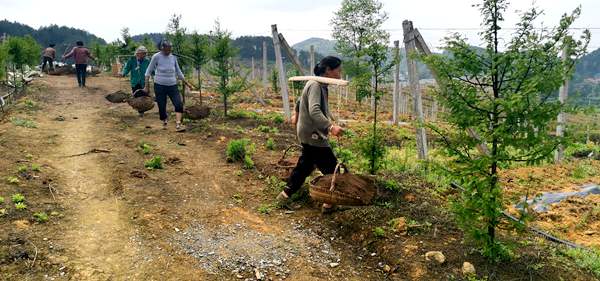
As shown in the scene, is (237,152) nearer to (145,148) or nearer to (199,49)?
(145,148)

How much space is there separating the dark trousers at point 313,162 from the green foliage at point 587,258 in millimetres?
2533

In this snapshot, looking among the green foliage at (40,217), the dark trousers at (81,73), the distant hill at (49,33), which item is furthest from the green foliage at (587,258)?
the distant hill at (49,33)

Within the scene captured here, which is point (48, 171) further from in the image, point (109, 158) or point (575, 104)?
point (575, 104)

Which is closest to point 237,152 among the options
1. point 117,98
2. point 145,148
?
point 145,148

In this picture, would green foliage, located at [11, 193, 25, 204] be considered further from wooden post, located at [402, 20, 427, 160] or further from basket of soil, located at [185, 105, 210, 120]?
basket of soil, located at [185, 105, 210, 120]

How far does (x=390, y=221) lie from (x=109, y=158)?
4580 millimetres

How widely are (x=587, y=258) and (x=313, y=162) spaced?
289 centimetres

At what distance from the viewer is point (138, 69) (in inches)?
427

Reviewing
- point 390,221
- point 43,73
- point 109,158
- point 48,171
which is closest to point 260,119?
point 109,158

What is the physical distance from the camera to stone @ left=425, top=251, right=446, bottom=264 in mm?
3941

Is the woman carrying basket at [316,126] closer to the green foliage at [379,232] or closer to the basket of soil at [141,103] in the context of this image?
the green foliage at [379,232]

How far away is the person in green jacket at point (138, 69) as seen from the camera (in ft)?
35.4

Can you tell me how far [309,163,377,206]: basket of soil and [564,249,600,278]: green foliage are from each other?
1.97 metres

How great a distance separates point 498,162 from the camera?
377 cm
